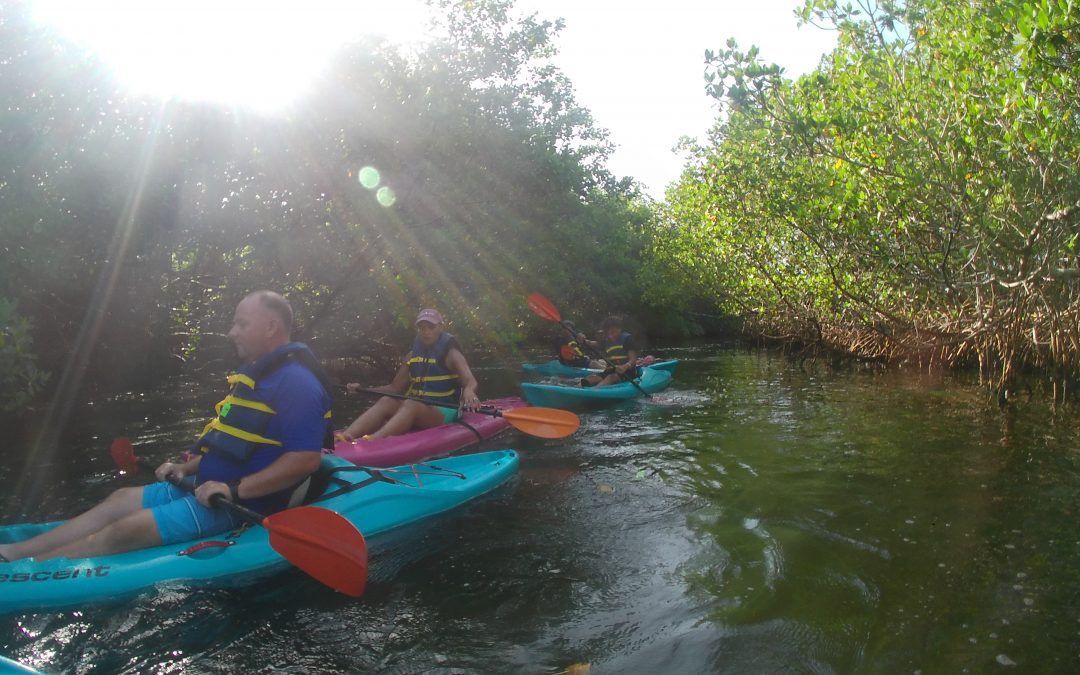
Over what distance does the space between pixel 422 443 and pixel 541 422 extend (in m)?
1.08

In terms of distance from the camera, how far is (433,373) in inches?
271

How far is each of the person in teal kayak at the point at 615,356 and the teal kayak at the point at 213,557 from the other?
558 cm

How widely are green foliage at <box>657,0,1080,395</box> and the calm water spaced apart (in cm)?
216

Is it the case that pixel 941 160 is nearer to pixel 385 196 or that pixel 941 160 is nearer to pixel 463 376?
pixel 463 376

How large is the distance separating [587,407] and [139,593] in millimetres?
6612

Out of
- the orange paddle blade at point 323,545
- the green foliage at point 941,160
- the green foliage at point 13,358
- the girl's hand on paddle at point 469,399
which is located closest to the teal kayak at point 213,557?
the orange paddle blade at point 323,545

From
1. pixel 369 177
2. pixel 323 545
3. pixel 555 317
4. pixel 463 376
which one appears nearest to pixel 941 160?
pixel 463 376

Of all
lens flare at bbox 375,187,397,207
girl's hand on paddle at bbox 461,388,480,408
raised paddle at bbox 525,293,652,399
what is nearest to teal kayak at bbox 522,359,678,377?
raised paddle at bbox 525,293,652,399

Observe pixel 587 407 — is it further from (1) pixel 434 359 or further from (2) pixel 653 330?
(2) pixel 653 330

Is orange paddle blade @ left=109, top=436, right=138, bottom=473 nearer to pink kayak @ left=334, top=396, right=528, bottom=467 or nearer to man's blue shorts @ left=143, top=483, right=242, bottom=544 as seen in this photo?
man's blue shorts @ left=143, top=483, right=242, bottom=544

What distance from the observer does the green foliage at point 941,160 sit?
19.0 ft

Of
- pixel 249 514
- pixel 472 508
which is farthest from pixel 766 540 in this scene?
pixel 249 514

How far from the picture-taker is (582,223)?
18.4m

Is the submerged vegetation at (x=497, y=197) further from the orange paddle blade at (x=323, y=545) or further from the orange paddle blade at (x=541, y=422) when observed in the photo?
the orange paddle blade at (x=323, y=545)
